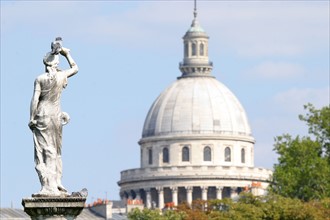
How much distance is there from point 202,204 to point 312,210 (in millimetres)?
58216

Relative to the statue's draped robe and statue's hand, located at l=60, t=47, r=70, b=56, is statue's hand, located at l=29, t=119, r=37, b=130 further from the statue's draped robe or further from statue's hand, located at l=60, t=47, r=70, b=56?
statue's hand, located at l=60, t=47, r=70, b=56

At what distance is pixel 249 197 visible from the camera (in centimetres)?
10456

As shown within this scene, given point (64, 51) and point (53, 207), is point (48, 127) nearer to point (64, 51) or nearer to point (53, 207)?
point (53, 207)

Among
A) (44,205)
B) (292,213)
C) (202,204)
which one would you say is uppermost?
(202,204)

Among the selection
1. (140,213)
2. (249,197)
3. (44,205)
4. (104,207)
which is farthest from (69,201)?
(104,207)

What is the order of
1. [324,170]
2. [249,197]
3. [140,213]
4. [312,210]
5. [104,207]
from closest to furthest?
[312,210] → [249,197] → [324,170] → [140,213] → [104,207]

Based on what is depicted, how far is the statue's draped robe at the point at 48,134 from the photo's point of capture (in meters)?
24.5

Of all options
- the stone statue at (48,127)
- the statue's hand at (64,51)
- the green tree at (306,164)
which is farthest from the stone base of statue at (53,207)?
the green tree at (306,164)

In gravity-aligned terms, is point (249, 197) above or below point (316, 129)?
below

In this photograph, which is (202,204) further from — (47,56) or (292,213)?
(47,56)

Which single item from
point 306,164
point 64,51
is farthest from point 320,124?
point 64,51

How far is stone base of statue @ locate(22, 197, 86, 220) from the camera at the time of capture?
24.3 meters

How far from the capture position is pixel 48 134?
24609mm

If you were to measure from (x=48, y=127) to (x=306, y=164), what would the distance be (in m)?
97.9
